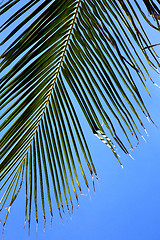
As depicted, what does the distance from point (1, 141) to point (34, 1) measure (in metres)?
0.53

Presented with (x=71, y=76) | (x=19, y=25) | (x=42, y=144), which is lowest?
(x=42, y=144)

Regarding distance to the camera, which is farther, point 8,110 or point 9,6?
point 8,110

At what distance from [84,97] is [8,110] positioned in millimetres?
316

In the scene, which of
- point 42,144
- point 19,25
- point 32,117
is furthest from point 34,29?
point 42,144

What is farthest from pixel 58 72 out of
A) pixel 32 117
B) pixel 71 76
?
pixel 32 117

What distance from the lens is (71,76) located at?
1.19 metres

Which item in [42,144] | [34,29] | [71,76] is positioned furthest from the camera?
[42,144]

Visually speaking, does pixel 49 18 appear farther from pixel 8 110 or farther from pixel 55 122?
pixel 55 122

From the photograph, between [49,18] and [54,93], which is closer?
[49,18]

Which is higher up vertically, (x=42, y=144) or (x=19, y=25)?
(x=19, y=25)

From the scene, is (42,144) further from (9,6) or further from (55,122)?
(9,6)

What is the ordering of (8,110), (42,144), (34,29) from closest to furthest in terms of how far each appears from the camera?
1. (34,29)
2. (8,110)
3. (42,144)

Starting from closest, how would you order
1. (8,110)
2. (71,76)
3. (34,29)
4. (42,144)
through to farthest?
(34,29)
(8,110)
(71,76)
(42,144)

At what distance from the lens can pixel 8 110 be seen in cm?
108
